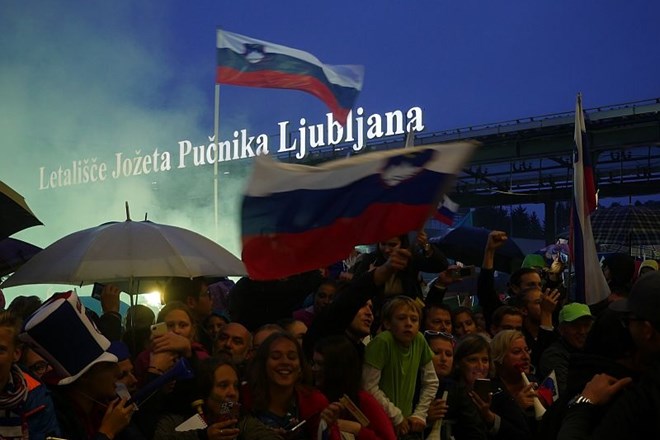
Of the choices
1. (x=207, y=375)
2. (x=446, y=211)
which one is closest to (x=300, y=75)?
(x=446, y=211)

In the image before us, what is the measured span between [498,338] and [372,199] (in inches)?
63.2

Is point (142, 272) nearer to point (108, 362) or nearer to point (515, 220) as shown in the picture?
point (108, 362)

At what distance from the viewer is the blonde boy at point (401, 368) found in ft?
16.8

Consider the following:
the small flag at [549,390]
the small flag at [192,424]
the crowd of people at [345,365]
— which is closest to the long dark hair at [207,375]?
the crowd of people at [345,365]

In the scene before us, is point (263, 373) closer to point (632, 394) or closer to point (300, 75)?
point (632, 394)

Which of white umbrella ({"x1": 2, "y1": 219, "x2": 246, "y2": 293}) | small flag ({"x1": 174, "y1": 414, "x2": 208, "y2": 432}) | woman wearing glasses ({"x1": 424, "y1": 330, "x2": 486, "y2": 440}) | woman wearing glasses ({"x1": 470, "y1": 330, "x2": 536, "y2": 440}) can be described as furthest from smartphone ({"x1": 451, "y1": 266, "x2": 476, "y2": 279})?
small flag ({"x1": 174, "y1": 414, "x2": 208, "y2": 432})

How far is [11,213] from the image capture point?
6.25 metres

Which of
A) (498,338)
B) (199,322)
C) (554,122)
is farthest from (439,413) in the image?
(554,122)

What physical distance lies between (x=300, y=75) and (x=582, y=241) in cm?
455

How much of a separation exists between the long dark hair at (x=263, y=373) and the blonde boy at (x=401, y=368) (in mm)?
594

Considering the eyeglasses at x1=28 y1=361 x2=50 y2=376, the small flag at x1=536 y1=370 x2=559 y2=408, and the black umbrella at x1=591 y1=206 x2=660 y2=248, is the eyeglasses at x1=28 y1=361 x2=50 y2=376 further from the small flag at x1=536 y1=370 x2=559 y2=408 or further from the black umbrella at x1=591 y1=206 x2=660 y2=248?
the black umbrella at x1=591 y1=206 x2=660 y2=248

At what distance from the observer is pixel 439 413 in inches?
204

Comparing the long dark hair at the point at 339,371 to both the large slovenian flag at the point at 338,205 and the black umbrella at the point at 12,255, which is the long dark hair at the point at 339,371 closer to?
the large slovenian flag at the point at 338,205

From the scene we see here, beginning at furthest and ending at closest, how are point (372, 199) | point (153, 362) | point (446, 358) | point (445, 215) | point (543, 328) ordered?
1. point (445, 215)
2. point (543, 328)
3. point (446, 358)
4. point (372, 199)
5. point (153, 362)
